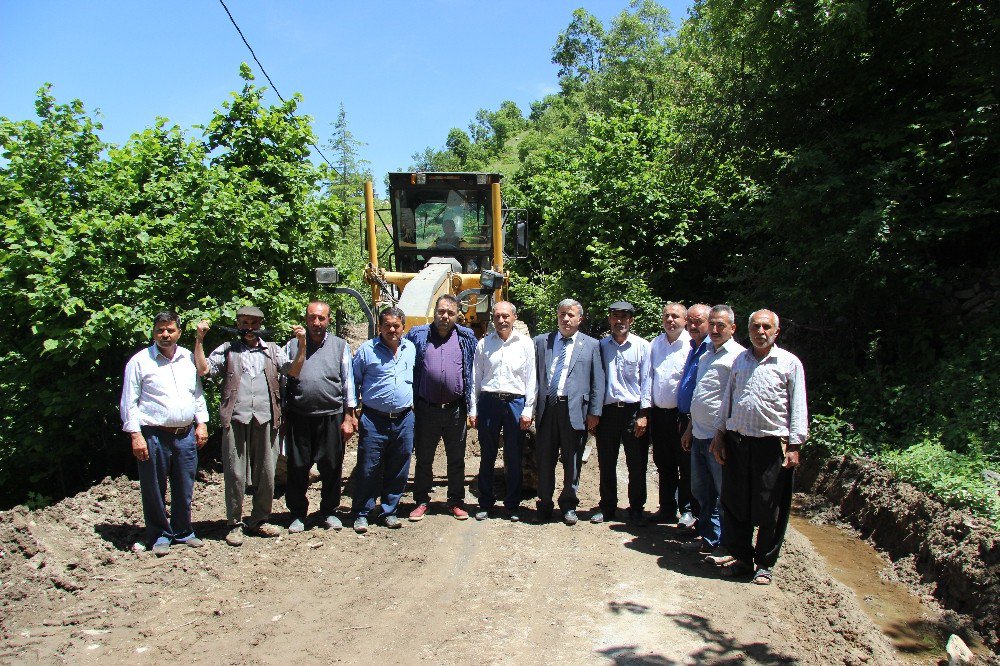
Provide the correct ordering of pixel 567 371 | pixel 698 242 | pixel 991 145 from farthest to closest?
pixel 698 242
pixel 991 145
pixel 567 371

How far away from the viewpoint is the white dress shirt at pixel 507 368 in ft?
20.7

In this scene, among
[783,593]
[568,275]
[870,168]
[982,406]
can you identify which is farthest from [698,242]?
[783,593]

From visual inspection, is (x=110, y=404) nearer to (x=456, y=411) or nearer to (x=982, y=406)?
(x=456, y=411)

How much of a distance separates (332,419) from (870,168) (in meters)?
6.60

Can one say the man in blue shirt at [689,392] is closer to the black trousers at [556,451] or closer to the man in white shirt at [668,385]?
the man in white shirt at [668,385]

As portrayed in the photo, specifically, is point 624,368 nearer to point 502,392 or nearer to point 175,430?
point 502,392

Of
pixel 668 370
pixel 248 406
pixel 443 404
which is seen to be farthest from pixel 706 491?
pixel 248 406

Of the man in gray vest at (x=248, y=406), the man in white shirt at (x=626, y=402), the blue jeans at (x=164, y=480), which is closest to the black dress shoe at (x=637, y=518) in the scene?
the man in white shirt at (x=626, y=402)

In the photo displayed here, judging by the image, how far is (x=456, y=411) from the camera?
21.1 ft

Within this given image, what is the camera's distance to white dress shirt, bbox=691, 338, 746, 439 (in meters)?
5.49

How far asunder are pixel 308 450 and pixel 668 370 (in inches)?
120

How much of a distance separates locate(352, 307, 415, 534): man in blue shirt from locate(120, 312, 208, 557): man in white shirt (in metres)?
1.25

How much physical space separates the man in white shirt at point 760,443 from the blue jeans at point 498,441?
1.75 metres

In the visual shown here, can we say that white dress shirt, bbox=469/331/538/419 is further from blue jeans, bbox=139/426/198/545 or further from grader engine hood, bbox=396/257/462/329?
blue jeans, bbox=139/426/198/545
